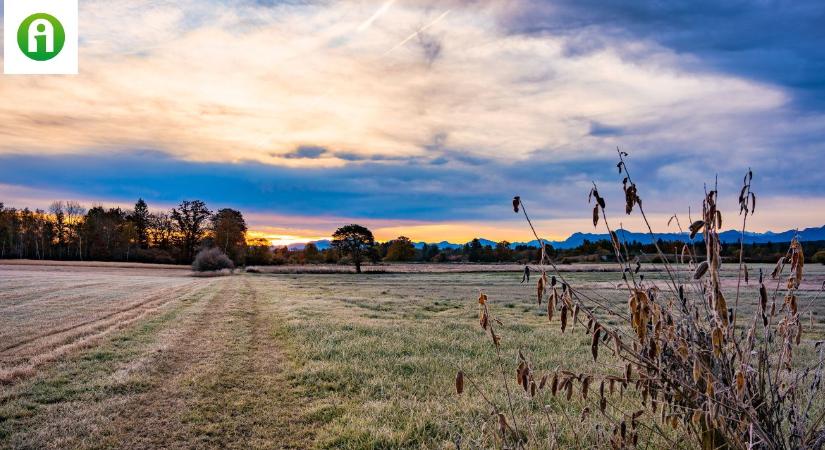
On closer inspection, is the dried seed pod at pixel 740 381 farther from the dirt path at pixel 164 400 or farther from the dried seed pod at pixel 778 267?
the dirt path at pixel 164 400

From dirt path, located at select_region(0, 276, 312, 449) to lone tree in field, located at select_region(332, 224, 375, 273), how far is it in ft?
226

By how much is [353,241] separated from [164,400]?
75.3 m

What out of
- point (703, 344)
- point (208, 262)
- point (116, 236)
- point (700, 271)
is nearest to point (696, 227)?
point (700, 271)

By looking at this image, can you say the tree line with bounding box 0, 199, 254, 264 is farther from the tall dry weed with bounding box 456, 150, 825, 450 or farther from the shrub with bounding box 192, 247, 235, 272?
the tall dry weed with bounding box 456, 150, 825, 450

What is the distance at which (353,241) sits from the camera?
8344 cm

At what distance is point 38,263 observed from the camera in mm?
78500

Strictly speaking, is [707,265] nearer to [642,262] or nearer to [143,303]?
[642,262]

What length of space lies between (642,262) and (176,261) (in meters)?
107

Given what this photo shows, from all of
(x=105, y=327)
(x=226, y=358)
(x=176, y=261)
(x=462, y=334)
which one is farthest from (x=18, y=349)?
(x=176, y=261)

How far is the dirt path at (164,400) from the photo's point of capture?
6.70 metres

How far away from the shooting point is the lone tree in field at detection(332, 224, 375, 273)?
8294 centimetres

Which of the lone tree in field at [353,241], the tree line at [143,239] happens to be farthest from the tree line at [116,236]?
the lone tree in field at [353,241]

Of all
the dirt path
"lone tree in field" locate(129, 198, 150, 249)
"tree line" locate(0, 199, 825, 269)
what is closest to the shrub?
"tree line" locate(0, 199, 825, 269)

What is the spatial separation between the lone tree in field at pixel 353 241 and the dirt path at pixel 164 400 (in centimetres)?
6883
